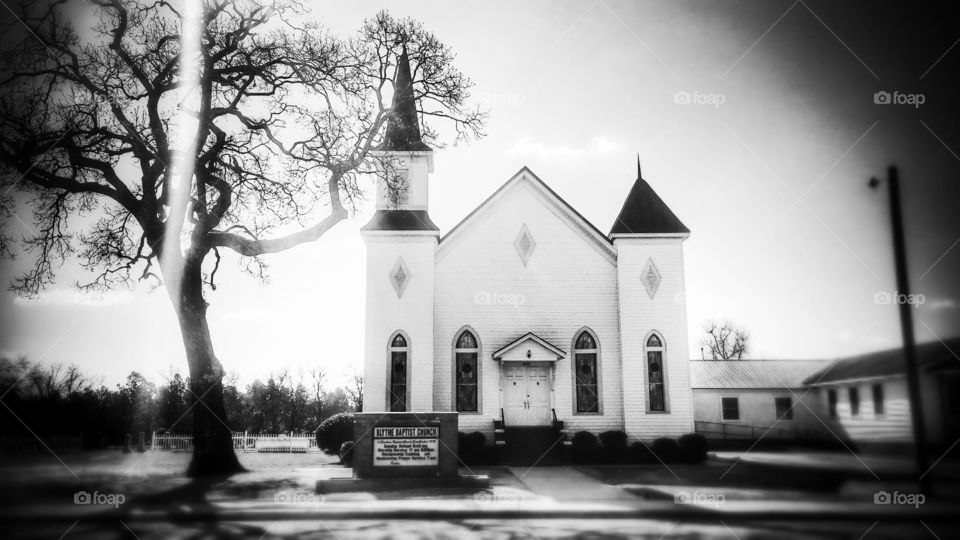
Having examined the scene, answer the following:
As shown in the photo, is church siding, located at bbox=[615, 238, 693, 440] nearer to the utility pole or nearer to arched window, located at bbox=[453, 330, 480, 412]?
arched window, located at bbox=[453, 330, 480, 412]

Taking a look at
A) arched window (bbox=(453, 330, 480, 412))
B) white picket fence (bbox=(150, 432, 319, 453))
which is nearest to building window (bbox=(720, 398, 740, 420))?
arched window (bbox=(453, 330, 480, 412))

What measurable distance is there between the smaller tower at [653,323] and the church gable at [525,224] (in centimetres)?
67

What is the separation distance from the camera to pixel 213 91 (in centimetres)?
1805

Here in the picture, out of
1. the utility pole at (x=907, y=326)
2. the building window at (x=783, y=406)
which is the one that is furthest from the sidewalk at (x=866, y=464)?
the building window at (x=783, y=406)

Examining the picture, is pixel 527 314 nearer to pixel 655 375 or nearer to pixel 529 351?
pixel 529 351

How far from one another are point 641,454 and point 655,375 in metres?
2.80

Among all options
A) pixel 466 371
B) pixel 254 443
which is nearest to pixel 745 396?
pixel 466 371

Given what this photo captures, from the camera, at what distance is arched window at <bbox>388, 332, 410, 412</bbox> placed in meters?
19.9

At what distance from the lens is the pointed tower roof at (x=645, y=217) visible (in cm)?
2123

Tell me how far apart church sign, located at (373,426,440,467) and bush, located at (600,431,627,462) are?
6506 millimetres

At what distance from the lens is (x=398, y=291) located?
20469mm

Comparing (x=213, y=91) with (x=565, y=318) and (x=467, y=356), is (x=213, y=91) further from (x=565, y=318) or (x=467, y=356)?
(x=565, y=318)

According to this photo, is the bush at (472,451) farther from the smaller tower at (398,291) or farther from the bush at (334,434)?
the bush at (334,434)

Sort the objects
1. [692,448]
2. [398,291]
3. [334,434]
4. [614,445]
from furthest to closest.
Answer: [334,434], [398,291], [614,445], [692,448]
